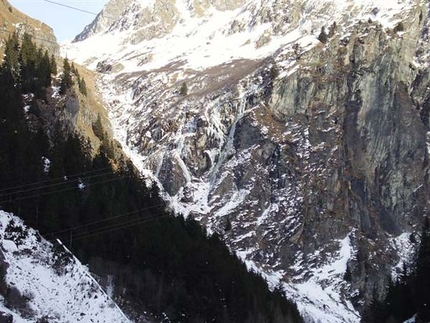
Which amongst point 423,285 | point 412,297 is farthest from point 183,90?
point 423,285

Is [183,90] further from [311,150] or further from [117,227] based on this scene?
[117,227]

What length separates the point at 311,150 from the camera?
160 metres

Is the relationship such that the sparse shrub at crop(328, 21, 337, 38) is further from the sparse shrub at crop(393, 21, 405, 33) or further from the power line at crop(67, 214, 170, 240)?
the power line at crop(67, 214, 170, 240)

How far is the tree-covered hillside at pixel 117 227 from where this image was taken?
61.7 metres

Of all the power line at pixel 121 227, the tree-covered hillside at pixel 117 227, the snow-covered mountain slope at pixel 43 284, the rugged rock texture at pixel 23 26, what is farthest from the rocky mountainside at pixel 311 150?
the snow-covered mountain slope at pixel 43 284

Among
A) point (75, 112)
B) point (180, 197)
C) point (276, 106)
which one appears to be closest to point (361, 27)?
point (276, 106)

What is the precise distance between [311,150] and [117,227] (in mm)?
94605

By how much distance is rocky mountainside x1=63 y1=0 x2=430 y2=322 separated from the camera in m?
145

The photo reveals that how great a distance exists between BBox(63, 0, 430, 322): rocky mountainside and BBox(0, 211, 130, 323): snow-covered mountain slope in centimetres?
8769

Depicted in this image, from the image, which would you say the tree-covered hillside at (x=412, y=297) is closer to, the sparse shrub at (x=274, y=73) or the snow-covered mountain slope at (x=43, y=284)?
the snow-covered mountain slope at (x=43, y=284)

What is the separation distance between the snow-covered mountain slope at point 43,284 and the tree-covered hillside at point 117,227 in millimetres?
7766

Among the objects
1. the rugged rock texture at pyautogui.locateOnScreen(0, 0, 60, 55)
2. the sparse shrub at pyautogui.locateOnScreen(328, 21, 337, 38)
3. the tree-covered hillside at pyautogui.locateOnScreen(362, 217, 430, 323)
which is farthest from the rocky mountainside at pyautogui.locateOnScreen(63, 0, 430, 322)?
the tree-covered hillside at pyautogui.locateOnScreen(362, 217, 430, 323)

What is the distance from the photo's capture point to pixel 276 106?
16550cm

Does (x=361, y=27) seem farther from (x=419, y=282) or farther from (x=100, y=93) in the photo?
(x=419, y=282)
